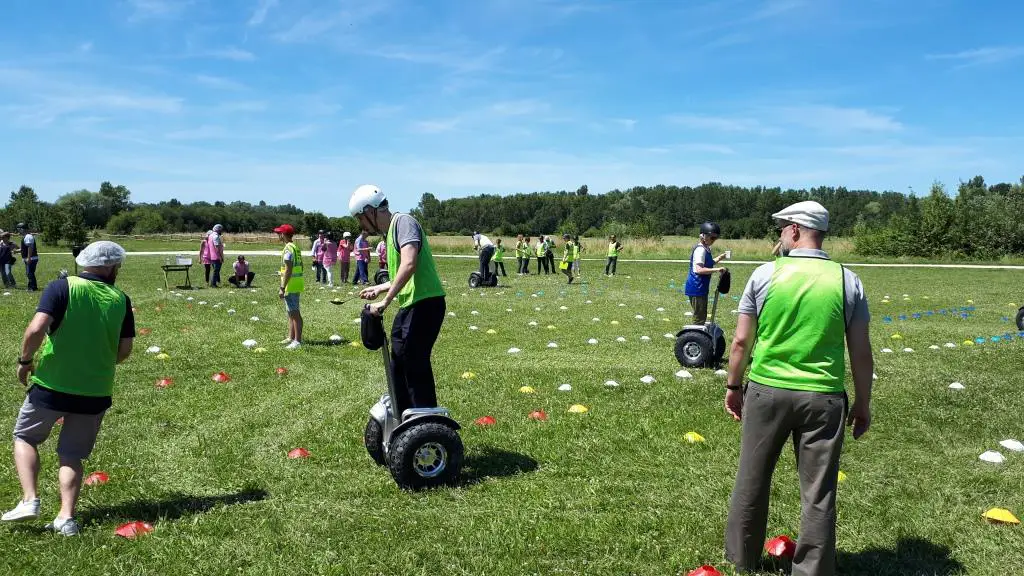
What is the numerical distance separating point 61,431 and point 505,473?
306 cm

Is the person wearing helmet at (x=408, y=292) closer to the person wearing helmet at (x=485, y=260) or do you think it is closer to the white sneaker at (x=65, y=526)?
the white sneaker at (x=65, y=526)

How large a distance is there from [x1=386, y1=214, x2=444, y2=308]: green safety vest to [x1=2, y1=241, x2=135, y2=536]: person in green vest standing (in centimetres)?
175

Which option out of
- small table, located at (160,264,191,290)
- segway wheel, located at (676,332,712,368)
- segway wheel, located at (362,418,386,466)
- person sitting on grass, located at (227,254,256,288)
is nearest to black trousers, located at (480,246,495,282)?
person sitting on grass, located at (227,254,256,288)

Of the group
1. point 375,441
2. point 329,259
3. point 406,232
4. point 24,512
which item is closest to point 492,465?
point 375,441

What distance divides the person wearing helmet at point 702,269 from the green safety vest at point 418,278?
4.82m

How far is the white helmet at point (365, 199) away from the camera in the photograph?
5.12 m

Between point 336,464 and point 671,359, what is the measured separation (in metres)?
5.90

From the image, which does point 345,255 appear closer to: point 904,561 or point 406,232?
point 406,232

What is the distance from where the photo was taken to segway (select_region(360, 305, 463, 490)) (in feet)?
16.1

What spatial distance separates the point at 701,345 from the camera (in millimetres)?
9250

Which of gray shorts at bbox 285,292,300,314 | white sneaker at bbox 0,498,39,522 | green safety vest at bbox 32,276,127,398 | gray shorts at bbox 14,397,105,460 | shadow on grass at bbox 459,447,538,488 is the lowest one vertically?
shadow on grass at bbox 459,447,538,488

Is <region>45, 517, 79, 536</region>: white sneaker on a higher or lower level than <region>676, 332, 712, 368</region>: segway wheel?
lower

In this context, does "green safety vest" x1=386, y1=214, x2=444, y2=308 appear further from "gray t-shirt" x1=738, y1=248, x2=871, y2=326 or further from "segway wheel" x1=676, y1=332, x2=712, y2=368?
"segway wheel" x1=676, y1=332, x2=712, y2=368

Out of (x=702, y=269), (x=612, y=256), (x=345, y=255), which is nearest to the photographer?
(x=702, y=269)
